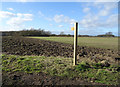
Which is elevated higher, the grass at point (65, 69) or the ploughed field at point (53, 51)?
the ploughed field at point (53, 51)

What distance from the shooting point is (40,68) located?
3.82 m

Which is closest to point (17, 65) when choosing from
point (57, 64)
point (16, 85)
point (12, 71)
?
point (12, 71)

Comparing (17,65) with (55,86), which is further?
(17,65)

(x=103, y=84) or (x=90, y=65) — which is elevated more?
(x=90, y=65)

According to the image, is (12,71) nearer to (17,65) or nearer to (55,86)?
(17,65)

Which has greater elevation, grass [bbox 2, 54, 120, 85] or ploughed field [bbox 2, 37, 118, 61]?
ploughed field [bbox 2, 37, 118, 61]

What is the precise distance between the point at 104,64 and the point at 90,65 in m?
0.60

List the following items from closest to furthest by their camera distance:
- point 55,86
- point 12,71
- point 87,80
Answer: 1. point 55,86
2. point 87,80
3. point 12,71

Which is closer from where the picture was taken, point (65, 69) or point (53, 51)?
point (65, 69)

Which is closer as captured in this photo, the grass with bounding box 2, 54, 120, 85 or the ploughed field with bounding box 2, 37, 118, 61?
the grass with bounding box 2, 54, 120, 85

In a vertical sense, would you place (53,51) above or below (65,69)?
above

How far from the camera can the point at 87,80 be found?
10.5 feet

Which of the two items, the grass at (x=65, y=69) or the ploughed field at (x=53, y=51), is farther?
the ploughed field at (x=53, y=51)

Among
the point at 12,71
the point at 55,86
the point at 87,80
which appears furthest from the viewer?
the point at 12,71
